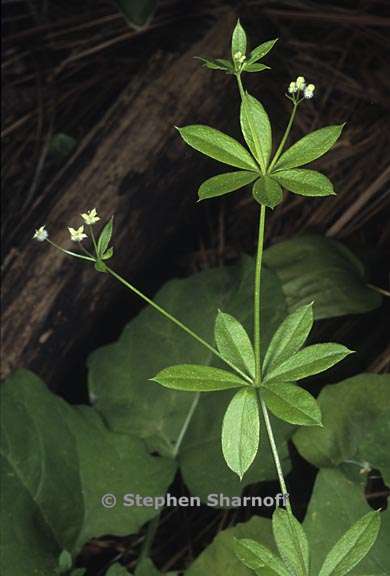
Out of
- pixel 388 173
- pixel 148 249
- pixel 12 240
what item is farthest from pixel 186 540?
pixel 388 173

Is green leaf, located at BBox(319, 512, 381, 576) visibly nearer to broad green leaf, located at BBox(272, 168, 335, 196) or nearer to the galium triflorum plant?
the galium triflorum plant

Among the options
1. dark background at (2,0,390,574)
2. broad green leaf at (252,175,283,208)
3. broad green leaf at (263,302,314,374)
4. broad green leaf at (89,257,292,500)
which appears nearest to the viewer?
broad green leaf at (252,175,283,208)

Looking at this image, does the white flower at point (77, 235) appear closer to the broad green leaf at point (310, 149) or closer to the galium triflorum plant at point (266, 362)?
the galium triflorum plant at point (266, 362)

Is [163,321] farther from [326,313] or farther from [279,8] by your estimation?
[279,8]

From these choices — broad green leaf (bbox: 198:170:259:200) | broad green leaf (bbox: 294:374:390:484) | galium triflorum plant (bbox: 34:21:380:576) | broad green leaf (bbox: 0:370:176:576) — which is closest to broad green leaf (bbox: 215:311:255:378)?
galium triflorum plant (bbox: 34:21:380:576)

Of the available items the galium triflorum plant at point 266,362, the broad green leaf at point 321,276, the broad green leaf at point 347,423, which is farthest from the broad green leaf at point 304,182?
the broad green leaf at point 321,276

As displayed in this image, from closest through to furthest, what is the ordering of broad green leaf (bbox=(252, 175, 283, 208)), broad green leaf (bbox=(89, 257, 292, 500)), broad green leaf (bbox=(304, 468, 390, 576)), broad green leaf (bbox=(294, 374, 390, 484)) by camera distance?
1. broad green leaf (bbox=(252, 175, 283, 208))
2. broad green leaf (bbox=(304, 468, 390, 576))
3. broad green leaf (bbox=(294, 374, 390, 484))
4. broad green leaf (bbox=(89, 257, 292, 500))

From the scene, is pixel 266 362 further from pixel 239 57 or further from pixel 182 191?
pixel 182 191
